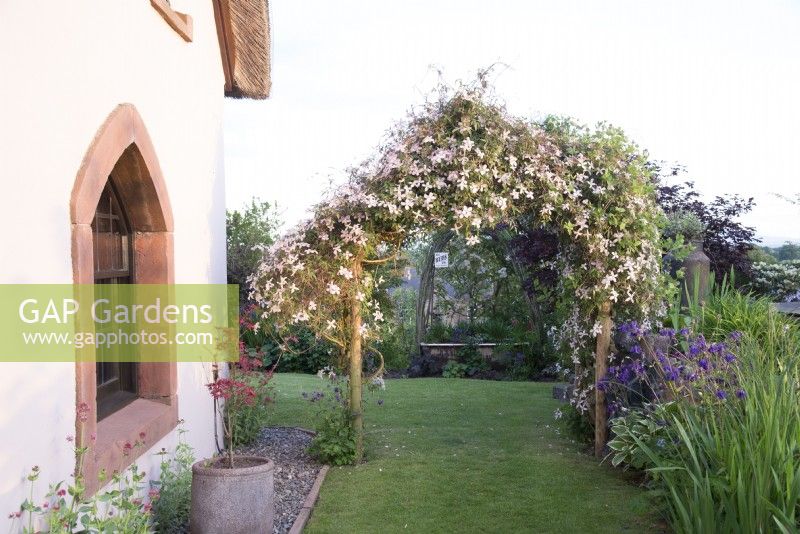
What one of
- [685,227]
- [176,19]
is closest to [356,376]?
[176,19]

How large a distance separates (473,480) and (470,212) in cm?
201

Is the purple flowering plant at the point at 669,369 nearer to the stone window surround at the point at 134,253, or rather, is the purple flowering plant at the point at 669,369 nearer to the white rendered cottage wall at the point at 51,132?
the stone window surround at the point at 134,253

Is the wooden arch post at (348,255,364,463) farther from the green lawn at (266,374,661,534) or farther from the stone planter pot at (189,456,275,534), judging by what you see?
the stone planter pot at (189,456,275,534)

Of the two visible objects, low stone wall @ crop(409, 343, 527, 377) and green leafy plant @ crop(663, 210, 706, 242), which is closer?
green leafy plant @ crop(663, 210, 706, 242)

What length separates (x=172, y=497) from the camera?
4801 millimetres

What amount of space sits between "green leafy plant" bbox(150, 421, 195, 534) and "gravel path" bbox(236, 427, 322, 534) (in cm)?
58

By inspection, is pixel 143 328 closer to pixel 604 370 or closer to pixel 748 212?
pixel 604 370

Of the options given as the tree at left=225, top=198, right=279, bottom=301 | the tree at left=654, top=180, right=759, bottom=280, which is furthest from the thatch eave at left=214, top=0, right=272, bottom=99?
the tree at left=654, top=180, right=759, bottom=280

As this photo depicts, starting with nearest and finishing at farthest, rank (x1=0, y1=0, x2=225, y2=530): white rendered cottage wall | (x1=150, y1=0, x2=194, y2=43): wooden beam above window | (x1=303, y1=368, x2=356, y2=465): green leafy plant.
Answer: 1. (x1=0, y1=0, x2=225, y2=530): white rendered cottage wall
2. (x1=150, y1=0, x2=194, y2=43): wooden beam above window
3. (x1=303, y1=368, x2=356, y2=465): green leafy plant

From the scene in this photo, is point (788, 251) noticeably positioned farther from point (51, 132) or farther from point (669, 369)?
point (51, 132)

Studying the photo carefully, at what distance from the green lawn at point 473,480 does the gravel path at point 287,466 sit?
0.18 m

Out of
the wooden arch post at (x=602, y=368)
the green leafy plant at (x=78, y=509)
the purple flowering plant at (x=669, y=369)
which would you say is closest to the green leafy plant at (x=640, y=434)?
the purple flowering plant at (x=669, y=369)

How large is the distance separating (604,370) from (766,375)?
2265 mm

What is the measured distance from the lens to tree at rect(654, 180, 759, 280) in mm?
10672
